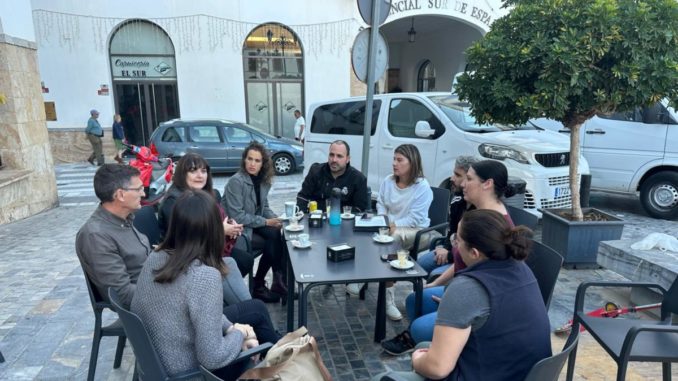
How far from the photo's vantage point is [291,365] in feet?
6.31

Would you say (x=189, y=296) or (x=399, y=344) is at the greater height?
(x=189, y=296)

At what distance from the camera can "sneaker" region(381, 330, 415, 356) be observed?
3.12 m

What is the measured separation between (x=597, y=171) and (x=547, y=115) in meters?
3.48

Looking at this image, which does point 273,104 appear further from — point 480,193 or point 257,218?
point 480,193

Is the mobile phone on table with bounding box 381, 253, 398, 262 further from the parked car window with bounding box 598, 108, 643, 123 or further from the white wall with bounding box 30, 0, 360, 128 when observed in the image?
the white wall with bounding box 30, 0, 360, 128

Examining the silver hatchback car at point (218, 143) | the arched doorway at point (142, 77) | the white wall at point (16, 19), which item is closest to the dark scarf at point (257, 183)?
the white wall at point (16, 19)

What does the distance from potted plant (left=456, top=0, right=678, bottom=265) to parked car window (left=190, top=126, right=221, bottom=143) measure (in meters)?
7.54

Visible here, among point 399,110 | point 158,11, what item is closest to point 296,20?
point 158,11

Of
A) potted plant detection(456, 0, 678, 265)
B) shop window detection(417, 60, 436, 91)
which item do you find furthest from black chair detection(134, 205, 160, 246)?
shop window detection(417, 60, 436, 91)

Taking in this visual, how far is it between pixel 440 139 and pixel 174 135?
7.05 m

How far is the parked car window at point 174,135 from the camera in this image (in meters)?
10.6

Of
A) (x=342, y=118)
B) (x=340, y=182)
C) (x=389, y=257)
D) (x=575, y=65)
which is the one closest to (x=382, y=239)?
(x=389, y=257)

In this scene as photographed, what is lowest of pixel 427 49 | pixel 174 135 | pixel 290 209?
pixel 290 209

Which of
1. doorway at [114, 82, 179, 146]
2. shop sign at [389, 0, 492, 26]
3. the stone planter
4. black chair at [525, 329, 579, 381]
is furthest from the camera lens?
shop sign at [389, 0, 492, 26]
